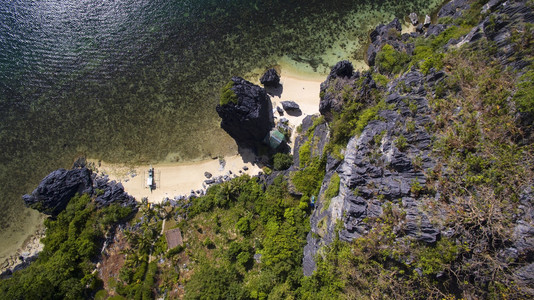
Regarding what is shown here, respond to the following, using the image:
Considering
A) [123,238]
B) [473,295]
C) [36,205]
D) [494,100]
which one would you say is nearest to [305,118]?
[494,100]

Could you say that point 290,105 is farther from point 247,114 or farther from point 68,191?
point 68,191

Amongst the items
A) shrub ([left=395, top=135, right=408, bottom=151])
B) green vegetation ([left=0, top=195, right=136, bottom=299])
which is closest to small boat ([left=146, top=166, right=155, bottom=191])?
green vegetation ([left=0, top=195, right=136, bottom=299])

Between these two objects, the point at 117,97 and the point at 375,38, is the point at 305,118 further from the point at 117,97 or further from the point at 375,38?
the point at 117,97

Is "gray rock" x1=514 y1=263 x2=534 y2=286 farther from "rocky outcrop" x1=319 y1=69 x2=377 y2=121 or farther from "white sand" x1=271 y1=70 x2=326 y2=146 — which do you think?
"white sand" x1=271 y1=70 x2=326 y2=146

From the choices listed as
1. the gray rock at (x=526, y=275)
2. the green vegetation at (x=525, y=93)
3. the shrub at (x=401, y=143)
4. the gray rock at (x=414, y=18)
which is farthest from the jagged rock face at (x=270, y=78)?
the gray rock at (x=526, y=275)

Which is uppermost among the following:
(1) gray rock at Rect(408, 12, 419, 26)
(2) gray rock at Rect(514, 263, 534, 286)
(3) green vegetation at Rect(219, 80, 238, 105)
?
(1) gray rock at Rect(408, 12, 419, 26)
